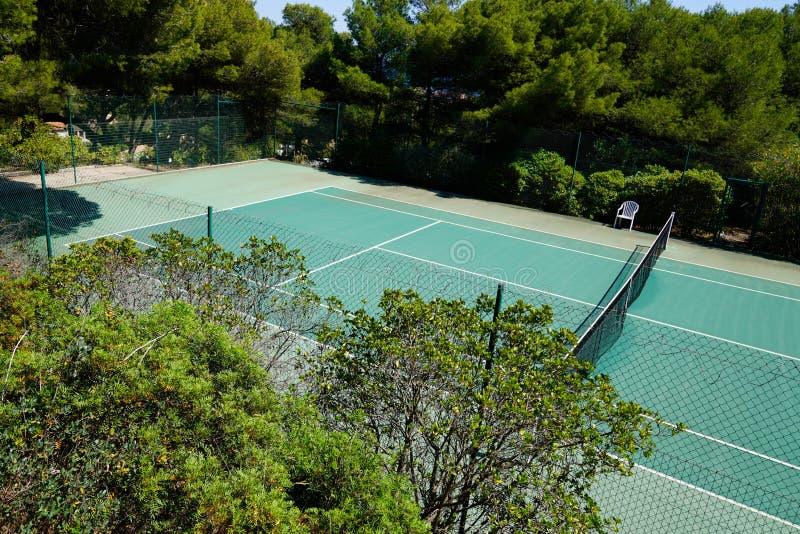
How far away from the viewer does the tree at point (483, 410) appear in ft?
12.7

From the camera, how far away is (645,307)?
1180 centimetres

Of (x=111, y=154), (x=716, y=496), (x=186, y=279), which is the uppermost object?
(x=186, y=279)

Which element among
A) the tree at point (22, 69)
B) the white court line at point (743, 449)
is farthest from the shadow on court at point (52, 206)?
the white court line at point (743, 449)

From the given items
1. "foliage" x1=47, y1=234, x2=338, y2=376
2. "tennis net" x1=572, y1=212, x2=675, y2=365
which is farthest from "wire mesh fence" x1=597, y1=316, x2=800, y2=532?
"foliage" x1=47, y1=234, x2=338, y2=376

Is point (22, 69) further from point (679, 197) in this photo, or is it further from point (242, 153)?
point (679, 197)

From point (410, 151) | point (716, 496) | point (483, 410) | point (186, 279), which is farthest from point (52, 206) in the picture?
point (716, 496)

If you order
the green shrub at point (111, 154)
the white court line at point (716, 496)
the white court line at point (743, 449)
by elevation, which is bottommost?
the white court line at point (716, 496)

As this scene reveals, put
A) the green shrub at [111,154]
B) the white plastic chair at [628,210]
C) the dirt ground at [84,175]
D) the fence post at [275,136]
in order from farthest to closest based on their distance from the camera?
the fence post at [275,136]
the green shrub at [111,154]
the white plastic chair at [628,210]
the dirt ground at [84,175]

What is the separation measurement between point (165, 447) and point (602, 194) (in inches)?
712

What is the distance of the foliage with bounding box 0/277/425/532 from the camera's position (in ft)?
10.3

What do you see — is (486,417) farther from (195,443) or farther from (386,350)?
(195,443)

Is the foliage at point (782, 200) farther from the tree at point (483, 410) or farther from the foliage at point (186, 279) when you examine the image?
the foliage at point (186, 279)

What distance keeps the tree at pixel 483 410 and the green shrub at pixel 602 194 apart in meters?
15.5

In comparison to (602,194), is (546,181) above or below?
above
